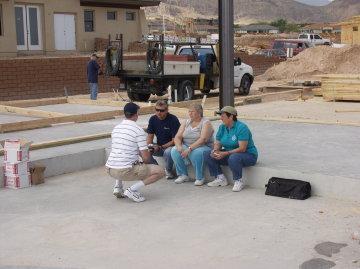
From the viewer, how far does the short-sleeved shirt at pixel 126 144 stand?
7.17 meters

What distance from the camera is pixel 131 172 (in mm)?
7250

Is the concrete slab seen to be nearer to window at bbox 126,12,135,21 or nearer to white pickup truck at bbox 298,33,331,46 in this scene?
window at bbox 126,12,135,21

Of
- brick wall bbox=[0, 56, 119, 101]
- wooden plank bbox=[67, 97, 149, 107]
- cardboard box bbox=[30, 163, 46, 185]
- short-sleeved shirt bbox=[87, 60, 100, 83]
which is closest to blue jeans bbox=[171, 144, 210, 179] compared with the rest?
cardboard box bbox=[30, 163, 46, 185]

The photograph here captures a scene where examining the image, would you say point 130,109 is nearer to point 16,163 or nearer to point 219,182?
point 219,182

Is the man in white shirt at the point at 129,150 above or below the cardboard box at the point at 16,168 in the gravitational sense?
above

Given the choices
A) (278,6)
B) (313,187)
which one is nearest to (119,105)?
(313,187)

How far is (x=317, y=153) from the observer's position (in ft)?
29.2

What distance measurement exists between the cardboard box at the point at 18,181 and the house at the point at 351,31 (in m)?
40.7

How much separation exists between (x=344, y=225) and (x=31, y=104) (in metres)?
12.4

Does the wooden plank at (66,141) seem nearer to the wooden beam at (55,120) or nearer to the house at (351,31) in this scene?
the wooden beam at (55,120)

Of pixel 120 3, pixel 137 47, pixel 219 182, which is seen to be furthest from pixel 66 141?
pixel 120 3

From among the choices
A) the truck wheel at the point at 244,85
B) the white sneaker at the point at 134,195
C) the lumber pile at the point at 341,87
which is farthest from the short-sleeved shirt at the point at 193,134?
the truck wheel at the point at 244,85

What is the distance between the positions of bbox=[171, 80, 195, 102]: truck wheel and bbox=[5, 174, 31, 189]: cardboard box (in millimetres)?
10309

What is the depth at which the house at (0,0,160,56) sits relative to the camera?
2605cm
